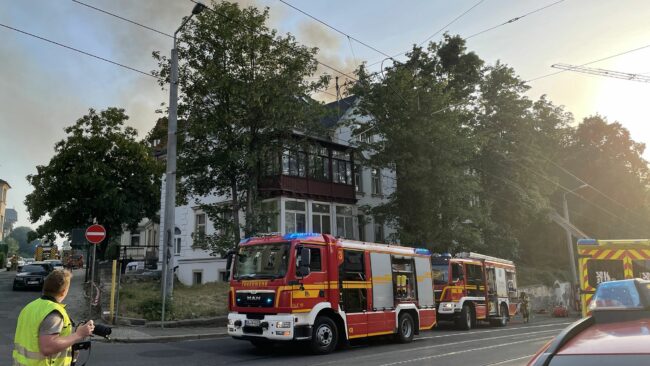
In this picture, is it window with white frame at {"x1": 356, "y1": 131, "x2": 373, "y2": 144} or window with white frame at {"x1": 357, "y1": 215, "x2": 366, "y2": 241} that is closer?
window with white frame at {"x1": 356, "y1": 131, "x2": 373, "y2": 144}

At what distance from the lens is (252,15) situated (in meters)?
19.6

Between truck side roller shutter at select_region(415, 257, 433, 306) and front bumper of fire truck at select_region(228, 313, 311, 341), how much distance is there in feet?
18.8

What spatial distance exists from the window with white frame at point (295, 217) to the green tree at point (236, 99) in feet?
23.6

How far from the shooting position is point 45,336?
391 centimetres

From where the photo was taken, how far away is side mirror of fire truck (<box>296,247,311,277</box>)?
11.9 meters

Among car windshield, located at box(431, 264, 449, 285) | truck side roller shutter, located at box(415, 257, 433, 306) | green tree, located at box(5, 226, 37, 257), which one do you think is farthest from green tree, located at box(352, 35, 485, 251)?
green tree, located at box(5, 226, 37, 257)

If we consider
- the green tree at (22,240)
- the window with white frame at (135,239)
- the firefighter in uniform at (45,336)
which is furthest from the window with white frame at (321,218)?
the green tree at (22,240)

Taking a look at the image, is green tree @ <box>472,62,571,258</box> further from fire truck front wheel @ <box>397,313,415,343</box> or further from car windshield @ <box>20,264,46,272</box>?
car windshield @ <box>20,264,46,272</box>

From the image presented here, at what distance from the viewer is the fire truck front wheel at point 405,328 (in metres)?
14.8

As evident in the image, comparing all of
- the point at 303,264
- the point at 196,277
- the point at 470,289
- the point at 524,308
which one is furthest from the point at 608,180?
the point at 303,264

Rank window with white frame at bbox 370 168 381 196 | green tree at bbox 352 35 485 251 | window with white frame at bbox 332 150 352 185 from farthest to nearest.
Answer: window with white frame at bbox 370 168 381 196 → window with white frame at bbox 332 150 352 185 → green tree at bbox 352 35 485 251

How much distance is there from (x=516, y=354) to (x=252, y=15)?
15270 millimetres

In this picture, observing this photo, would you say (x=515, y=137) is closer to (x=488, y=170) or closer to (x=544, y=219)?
(x=488, y=170)

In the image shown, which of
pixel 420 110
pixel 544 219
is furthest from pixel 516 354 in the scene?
pixel 544 219
